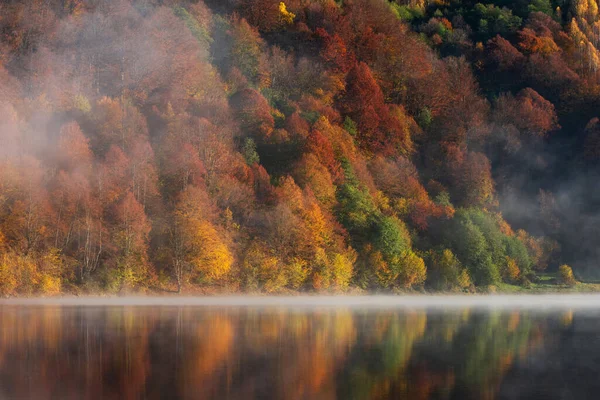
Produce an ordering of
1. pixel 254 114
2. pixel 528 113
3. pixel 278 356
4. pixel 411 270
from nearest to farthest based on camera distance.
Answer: pixel 278 356 → pixel 411 270 → pixel 254 114 → pixel 528 113

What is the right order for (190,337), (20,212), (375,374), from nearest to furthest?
1. (375,374)
2. (190,337)
3. (20,212)

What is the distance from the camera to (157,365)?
38750 millimetres

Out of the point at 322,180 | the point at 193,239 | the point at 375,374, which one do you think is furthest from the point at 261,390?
the point at 322,180

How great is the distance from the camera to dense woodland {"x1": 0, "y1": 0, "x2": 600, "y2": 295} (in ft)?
306

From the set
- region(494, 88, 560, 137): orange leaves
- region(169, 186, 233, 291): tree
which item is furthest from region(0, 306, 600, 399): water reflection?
region(494, 88, 560, 137): orange leaves

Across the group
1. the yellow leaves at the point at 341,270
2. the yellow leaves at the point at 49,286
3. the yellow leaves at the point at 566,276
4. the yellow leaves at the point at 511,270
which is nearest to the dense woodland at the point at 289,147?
the yellow leaves at the point at 341,270

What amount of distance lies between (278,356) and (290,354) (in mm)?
990

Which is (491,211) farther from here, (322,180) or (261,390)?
(261,390)

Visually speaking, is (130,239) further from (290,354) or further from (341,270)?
(290,354)

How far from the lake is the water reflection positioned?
68 mm

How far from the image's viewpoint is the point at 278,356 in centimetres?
4219

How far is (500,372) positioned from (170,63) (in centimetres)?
10079

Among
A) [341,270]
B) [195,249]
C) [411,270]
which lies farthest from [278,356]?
[411,270]

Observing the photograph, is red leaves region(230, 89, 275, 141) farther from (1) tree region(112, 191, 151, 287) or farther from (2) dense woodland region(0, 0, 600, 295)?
(1) tree region(112, 191, 151, 287)
